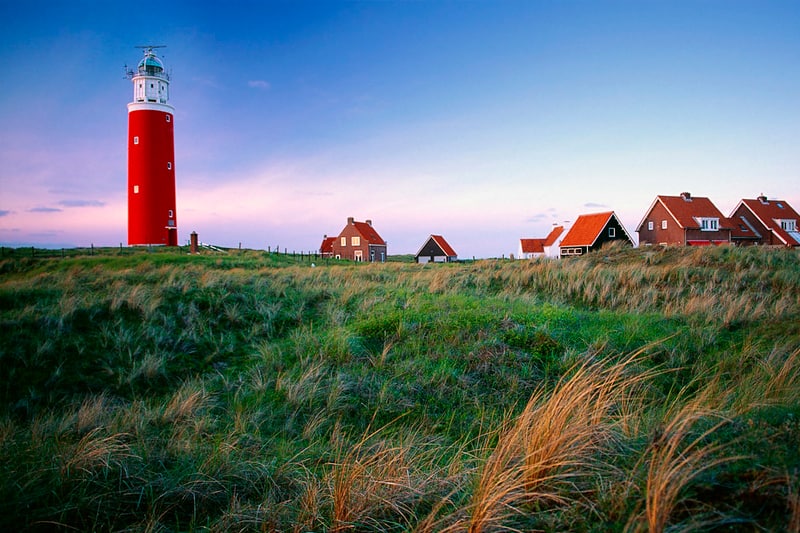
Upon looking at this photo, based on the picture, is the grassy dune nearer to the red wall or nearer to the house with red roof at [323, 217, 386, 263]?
the red wall

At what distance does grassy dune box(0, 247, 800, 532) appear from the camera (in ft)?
7.59

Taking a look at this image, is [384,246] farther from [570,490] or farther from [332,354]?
[570,490]

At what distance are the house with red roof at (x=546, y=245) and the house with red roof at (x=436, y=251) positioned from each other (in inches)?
334

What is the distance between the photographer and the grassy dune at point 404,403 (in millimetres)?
2312

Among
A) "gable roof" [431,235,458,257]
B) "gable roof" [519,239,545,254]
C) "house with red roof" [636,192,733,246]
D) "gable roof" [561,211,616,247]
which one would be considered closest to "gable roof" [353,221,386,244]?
"gable roof" [431,235,458,257]

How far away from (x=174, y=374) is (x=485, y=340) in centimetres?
494

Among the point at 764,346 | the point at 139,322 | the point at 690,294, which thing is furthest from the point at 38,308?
the point at 690,294

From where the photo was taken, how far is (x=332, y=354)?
696 cm

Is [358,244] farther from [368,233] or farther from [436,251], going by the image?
[436,251]

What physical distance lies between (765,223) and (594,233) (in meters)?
17.5

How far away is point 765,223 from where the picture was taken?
40094mm

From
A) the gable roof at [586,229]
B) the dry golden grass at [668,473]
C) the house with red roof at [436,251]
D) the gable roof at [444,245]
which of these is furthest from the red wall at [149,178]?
the dry golden grass at [668,473]

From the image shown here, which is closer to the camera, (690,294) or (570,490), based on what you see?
(570,490)

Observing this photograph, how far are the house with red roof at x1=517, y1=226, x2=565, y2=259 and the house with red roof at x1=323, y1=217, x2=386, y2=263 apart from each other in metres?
16.7
